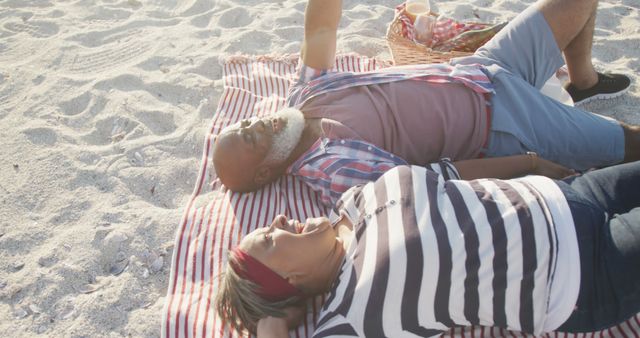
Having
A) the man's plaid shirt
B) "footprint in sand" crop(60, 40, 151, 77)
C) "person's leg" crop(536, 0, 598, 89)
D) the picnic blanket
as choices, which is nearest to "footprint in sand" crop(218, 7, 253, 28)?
"footprint in sand" crop(60, 40, 151, 77)

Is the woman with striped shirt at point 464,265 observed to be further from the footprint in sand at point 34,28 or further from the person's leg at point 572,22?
the footprint in sand at point 34,28

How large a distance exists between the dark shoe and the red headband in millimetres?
2345

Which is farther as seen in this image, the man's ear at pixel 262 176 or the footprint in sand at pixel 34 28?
the footprint in sand at pixel 34 28

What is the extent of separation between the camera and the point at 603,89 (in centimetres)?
338

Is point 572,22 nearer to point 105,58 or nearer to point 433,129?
point 433,129

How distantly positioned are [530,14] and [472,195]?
1.51 metres

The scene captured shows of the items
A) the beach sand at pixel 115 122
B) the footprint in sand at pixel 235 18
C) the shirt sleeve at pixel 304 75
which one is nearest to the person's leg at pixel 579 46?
the beach sand at pixel 115 122

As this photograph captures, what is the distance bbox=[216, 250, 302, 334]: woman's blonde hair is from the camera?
80.0 inches

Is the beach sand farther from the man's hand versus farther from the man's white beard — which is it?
the man's hand

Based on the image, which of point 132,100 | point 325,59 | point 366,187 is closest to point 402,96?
point 325,59

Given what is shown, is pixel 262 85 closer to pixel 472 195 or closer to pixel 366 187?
pixel 366 187

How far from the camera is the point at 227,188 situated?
293cm

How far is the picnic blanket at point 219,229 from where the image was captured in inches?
88.4

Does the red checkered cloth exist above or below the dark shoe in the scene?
above
